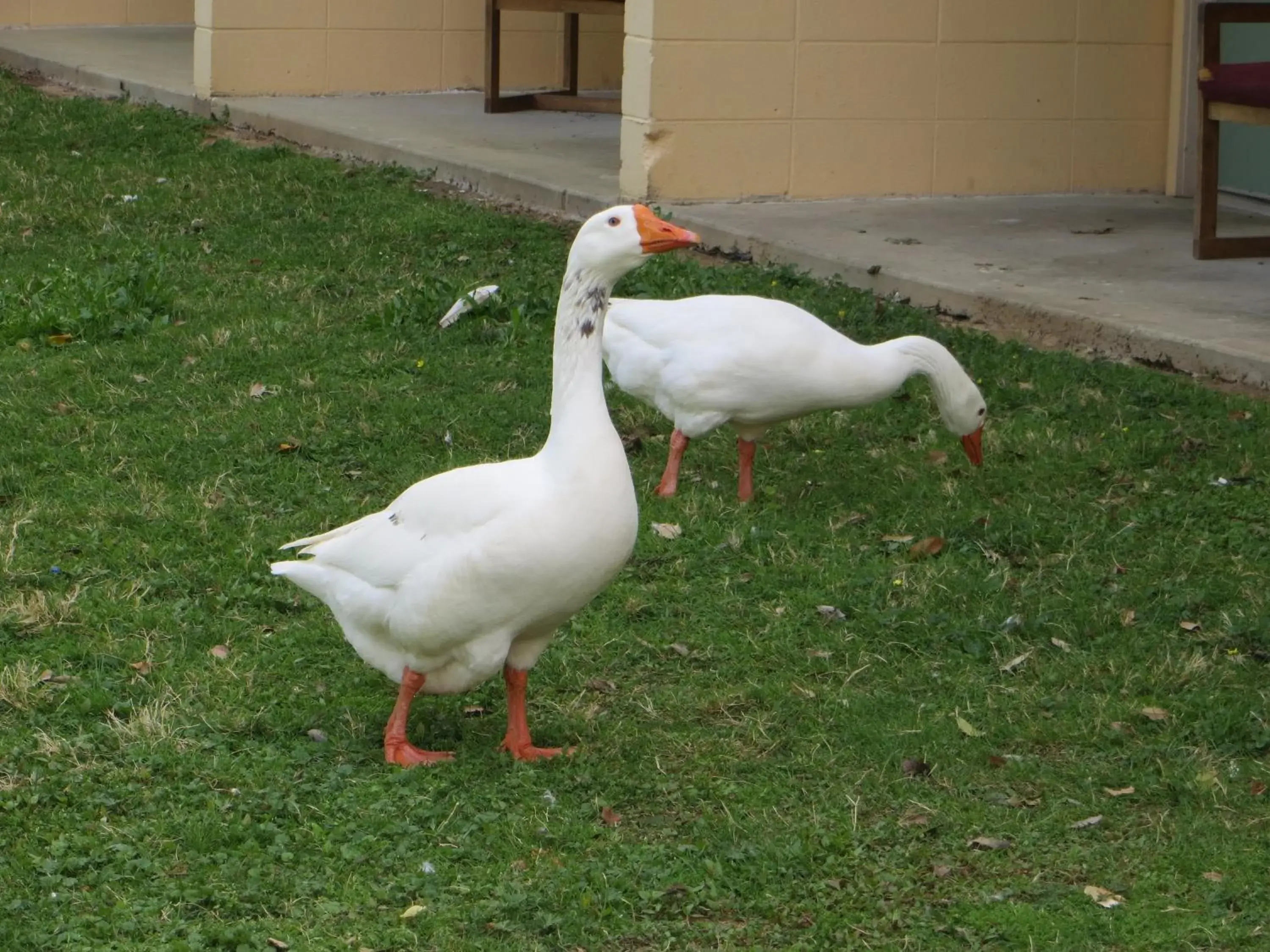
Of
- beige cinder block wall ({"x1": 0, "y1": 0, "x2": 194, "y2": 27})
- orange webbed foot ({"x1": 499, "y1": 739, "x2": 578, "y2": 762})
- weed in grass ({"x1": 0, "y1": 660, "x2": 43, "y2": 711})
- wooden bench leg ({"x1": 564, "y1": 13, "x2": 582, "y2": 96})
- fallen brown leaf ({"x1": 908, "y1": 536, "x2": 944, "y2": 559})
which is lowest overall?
orange webbed foot ({"x1": 499, "y1": 739, "x2": 578, "y2": 762})

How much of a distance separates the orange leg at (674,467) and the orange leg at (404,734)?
2096mm

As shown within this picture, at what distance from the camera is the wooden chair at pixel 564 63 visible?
12984 mm

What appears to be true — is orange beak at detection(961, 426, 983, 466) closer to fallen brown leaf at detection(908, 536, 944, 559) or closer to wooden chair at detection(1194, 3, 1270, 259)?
fallen brown leaf at detection(908, 536, 944, 559)

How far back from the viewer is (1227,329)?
7684mm

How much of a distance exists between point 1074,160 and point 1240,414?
4437mm

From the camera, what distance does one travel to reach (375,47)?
14.7 meters

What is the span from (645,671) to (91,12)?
16956 mm

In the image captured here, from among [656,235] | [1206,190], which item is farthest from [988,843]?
[1206,190]

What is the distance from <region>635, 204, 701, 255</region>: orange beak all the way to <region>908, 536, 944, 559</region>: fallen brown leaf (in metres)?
1.83

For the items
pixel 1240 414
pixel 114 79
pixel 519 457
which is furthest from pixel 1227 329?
pixel 114 79

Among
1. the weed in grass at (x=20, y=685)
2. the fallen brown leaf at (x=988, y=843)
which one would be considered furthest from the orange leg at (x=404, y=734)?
the fallen brown leaf at (x=988, y=843)

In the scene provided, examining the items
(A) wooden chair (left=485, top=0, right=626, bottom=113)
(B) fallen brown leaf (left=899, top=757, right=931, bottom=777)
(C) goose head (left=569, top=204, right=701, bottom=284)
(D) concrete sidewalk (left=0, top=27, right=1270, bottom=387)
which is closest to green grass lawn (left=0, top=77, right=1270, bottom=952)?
(B) fallen brown leaf (left=899, top=757, right=931, bottom=777)

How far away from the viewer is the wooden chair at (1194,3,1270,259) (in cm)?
829

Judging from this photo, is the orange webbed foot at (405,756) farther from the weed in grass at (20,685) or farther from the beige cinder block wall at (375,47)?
the beige cinder block wall at (375,47)
